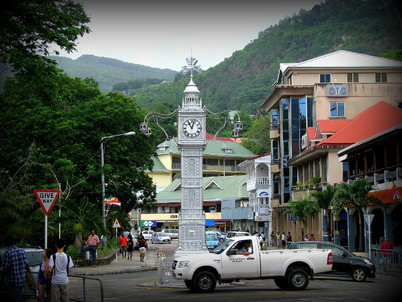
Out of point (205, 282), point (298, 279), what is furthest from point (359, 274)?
point (205, 282)

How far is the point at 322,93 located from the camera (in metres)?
62.4

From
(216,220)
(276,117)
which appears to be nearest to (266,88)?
(216,220)

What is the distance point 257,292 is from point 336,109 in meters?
41.7

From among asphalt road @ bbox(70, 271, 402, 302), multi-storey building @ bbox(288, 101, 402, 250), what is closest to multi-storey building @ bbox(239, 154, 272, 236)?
multi-storey building @ bbox(288, 101, 402, 250)

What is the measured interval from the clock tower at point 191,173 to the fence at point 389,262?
954 centimetres

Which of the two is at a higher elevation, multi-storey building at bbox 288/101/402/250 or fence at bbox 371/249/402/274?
multi-storey building at bbox 288/101/402/250

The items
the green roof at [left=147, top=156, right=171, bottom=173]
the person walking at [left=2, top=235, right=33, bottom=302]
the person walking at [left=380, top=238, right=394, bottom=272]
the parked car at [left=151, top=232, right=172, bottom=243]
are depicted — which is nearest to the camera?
the person walking at [left=2, top=235, right=33, bottom=302]

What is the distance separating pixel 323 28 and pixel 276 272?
554 feet

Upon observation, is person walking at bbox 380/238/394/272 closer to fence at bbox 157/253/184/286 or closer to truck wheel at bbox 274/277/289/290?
truck wheel at bbox 274/277/289/290

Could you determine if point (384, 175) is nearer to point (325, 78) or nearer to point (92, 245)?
point (92, 245)

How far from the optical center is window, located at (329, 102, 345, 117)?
6222 cm

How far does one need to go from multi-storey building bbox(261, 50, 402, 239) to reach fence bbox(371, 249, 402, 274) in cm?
2897

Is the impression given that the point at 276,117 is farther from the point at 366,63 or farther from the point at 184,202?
the point at 184,202

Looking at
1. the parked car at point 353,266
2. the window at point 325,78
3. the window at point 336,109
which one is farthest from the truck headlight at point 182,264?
the window at point 325,78
